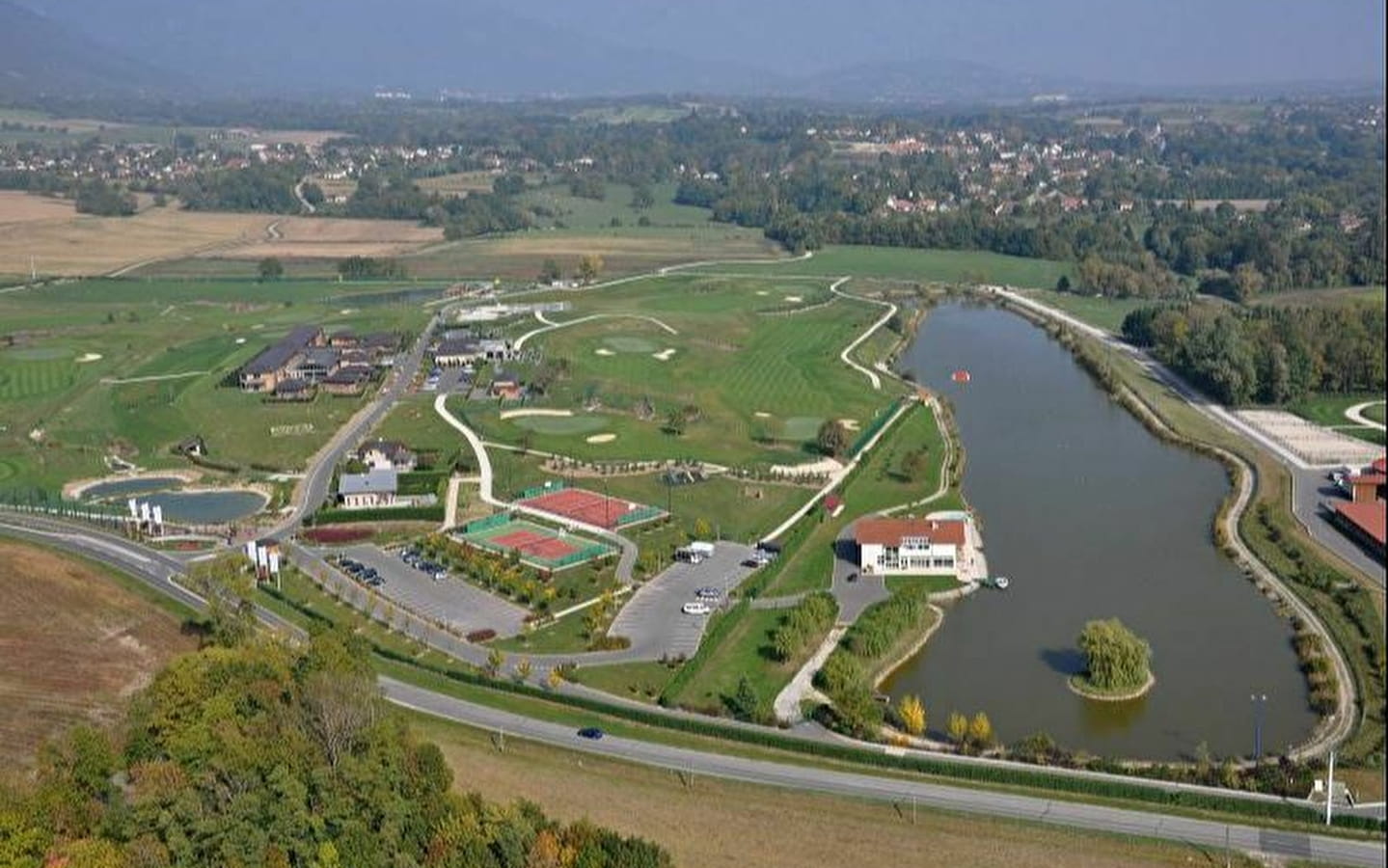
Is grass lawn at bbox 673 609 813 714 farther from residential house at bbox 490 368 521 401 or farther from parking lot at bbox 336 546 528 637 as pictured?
residential house at bbox 490 368 521 401

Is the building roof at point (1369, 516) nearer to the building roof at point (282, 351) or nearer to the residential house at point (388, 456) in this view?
the residential house at point (388, 456)

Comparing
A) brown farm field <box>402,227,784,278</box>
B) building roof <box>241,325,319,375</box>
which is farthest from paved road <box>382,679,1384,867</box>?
brown farm field <box>402,227,784,278</box>

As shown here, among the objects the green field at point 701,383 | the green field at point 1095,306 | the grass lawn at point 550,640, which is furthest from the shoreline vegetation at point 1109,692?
the green field at point 1095,306

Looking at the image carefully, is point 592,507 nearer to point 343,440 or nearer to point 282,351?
point 343,440

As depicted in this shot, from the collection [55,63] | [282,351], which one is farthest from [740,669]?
[55,63]

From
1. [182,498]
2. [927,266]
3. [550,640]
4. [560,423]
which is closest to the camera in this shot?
[550,640]

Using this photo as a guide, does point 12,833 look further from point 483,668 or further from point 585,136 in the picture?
point 585,136
